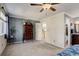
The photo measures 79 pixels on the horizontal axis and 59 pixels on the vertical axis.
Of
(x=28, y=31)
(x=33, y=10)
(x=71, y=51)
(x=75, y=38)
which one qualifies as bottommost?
(x=71, y=51)

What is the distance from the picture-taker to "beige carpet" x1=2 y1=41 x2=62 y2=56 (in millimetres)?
1573

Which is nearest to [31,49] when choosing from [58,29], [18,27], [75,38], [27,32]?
[27,32]

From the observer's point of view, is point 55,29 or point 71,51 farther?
point 55,29

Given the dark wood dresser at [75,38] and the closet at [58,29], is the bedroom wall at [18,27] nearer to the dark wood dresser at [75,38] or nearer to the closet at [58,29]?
the closet at [58,29]

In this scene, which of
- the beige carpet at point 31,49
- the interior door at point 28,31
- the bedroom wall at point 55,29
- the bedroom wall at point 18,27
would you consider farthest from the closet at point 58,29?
the bedroom wall at point 18,27

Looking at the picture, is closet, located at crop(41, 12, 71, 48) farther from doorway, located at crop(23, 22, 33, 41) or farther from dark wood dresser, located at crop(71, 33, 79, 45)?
doorway, located at crop(23, 22, 33, 41)

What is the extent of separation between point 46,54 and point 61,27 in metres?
0.46

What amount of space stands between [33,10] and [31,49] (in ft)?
1.90

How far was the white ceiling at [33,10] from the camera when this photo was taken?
1.54m

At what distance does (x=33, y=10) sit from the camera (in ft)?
5.56

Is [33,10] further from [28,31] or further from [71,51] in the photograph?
[71,51]

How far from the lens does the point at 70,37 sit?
5.70ft

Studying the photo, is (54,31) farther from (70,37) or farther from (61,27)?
(70,37)

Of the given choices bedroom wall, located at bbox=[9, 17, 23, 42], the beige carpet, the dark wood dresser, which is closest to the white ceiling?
bedroom wall, located at bbox=[9, 17, 23, 42]
